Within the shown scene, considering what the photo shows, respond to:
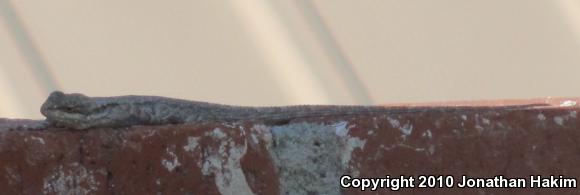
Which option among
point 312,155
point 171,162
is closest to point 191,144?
point 171,162

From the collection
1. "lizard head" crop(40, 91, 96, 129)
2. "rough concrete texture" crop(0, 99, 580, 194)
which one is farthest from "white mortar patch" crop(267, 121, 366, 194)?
"lizard head" crop(40, 91, 96, 129)

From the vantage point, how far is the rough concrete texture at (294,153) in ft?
2.46

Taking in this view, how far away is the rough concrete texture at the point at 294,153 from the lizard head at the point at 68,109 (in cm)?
1

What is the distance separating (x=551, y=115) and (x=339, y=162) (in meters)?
0.20

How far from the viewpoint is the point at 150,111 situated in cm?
81

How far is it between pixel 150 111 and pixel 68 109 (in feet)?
0.23

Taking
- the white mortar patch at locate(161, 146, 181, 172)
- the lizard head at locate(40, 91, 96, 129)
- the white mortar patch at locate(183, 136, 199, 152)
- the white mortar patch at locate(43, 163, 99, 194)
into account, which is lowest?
the white mortar patch at locate(43, 163, 99, 194)

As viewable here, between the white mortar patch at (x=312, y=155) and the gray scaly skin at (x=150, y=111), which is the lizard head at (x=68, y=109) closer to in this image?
the gray scaly skin at (x=150, y=111)

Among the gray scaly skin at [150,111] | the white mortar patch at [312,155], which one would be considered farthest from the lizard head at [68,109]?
the white mortar patch at [312,155]

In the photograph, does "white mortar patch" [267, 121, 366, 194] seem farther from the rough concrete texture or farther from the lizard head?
the lizard head

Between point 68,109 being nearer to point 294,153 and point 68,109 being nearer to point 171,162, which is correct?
point 171,162

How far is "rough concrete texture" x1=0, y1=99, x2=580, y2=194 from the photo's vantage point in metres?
0.75

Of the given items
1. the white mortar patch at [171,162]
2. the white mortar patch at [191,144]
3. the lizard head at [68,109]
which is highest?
the lizard head at [68,109]

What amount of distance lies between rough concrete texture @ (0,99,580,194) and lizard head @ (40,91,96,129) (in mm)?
10
